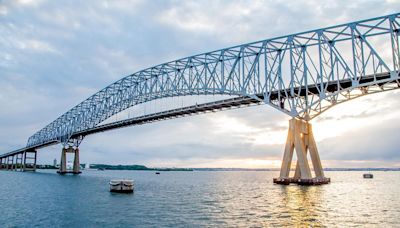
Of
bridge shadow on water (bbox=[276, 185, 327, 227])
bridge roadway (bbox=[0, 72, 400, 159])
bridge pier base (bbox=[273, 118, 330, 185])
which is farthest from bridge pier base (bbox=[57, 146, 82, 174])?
bridge shadow on water (bbox=[276, 185, 327, 227])

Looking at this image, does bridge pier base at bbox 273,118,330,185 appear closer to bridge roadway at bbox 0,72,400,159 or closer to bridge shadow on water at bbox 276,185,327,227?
bridge roadway at bbox 0,72,400,159

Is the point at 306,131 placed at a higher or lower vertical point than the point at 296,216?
higher

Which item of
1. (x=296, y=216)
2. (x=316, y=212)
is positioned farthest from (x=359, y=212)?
(x=296, y=216)

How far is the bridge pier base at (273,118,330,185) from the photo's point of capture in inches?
2037

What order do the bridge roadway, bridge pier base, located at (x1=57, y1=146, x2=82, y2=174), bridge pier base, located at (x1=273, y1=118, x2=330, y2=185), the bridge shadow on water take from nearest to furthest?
the bridge shadow on water
the bridge roadway
bridge pier base, located at (x1=273, y1=118, x2=330, y2=185)
bridge pier base, located at (x1=57, y1=146, x2=82, y2=174)

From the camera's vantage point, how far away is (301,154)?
51.6m

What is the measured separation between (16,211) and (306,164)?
118ft

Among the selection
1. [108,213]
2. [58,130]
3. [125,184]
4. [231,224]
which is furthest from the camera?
[58,130]

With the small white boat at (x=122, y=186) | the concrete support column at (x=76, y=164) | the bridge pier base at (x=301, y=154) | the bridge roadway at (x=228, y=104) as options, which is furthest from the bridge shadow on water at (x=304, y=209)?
the concrete support column at (x=76, y=164)

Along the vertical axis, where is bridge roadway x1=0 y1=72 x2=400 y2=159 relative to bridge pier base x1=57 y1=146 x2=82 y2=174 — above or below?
above

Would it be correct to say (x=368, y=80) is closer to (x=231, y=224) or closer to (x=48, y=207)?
(x=231, y=224)

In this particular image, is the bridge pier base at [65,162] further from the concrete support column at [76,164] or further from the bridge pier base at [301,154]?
the bridge pier base at [301,154]

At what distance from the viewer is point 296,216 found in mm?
27297

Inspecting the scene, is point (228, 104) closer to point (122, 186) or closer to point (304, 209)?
point (122, 186)
